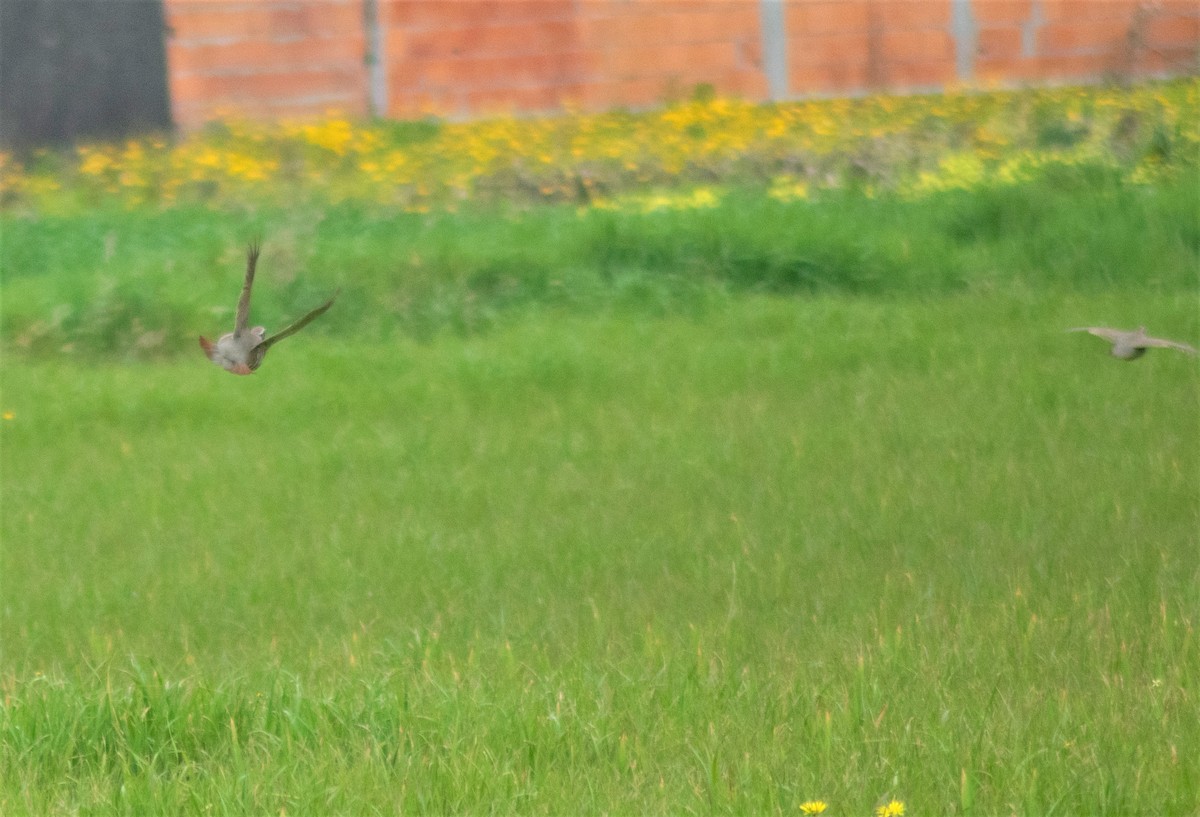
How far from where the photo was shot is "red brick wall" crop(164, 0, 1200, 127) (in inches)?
448

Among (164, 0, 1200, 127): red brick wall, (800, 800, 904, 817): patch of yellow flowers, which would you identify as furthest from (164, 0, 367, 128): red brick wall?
(800, 800, 904, 817): patch of yellow flowers

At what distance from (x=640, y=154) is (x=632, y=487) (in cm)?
595

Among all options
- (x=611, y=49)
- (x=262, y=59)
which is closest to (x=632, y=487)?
(x=611, y=49)

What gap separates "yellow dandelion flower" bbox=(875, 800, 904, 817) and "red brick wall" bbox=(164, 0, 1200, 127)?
9384 mm

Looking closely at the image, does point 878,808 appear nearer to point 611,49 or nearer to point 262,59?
point 611,49

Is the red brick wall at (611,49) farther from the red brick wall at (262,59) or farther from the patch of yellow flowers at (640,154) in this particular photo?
the patch of yellow flowers at (640,154)

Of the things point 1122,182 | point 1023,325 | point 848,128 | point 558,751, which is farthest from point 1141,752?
point 848,128

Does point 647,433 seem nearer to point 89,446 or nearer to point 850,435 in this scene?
point 850,435

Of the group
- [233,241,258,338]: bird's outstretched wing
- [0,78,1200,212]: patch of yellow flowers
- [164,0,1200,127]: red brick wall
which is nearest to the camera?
[233,241,258,338]: bird's outstretched wing

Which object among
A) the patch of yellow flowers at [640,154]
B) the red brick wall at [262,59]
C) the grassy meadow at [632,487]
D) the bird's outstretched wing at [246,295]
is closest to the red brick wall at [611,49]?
the red brick wall at [262,59]

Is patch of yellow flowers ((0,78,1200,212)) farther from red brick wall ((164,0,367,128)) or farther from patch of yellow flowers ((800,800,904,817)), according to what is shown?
patch of yellow flowers ((800,800,904,817))

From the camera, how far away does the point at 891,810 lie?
2582mm

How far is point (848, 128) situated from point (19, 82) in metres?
6.43

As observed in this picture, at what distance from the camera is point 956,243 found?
26.8 feet
